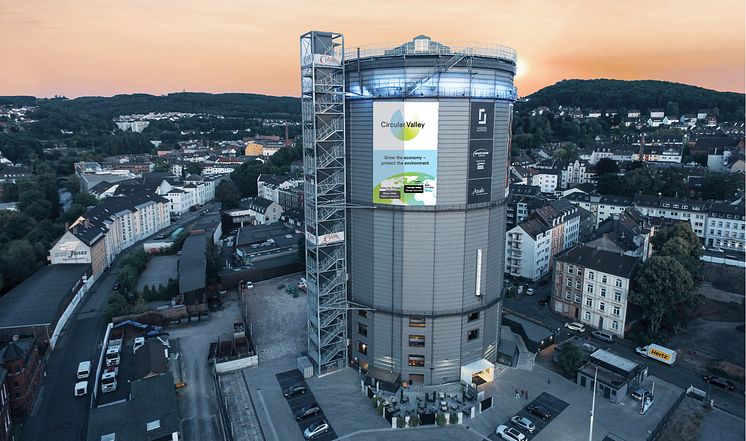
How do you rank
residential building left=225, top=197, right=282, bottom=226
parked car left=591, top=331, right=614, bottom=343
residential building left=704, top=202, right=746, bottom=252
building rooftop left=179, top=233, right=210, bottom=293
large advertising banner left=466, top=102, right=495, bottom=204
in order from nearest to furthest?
large advertising banner left=466, top=102, right=495, bottom=204 → parked car left=591, top=331, right=614, bottom=343 → building rooftop left=179, top=233, right=210, bottom=293 → residential building left=704, top=202, right=746, bottom=252 → residential building left=225, top=197, right=282, bottom=226

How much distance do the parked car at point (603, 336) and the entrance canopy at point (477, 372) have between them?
15.2 m

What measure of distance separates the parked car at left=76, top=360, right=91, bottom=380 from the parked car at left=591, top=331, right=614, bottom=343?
46456 mm

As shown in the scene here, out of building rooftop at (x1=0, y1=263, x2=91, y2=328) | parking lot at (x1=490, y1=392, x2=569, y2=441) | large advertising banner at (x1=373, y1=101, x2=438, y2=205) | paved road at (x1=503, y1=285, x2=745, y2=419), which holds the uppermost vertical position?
large advertising banner at (x1=373, y1=101, x2=438, y2=205)

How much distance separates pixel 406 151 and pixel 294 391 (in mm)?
20113

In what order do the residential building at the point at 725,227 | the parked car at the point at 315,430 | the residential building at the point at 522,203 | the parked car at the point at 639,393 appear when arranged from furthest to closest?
the residential building at the point at 522,203
the residential building at the point at 725,227
the parked car at the point at 639,393
the parked car at the point at 315,430

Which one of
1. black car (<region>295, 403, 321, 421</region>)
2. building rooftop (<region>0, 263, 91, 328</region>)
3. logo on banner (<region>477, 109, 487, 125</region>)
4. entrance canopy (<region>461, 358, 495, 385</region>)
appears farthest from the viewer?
building rooftop (<region>0, 263, 91, 328</region>)

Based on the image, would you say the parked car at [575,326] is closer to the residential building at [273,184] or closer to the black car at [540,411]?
the black car at [540,411]

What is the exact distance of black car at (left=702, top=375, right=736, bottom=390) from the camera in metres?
38.5

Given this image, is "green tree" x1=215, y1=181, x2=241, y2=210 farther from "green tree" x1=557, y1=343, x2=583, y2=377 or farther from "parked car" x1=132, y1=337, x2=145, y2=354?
"green tree" x1=557, y1=343, x2=583, y2=377

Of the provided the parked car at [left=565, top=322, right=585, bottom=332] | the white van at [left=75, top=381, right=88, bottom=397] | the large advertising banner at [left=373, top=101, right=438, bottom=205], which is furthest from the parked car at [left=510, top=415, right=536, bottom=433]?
the white van at [left=75, top=381, right=88, bottom=397]

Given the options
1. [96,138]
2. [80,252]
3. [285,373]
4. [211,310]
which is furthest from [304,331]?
[96,138]

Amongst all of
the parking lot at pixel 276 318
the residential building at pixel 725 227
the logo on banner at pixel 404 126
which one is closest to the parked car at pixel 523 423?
the parking lot at pixel 276 318

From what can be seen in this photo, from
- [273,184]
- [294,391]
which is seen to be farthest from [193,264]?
[273,184]

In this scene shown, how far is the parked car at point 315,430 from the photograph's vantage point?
3119 cm
